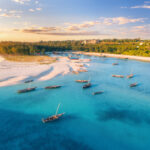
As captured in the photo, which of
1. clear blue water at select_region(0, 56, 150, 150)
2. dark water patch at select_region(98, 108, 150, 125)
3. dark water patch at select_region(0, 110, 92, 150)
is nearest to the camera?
dark water patch at select_region(0, 110, 92, 150)

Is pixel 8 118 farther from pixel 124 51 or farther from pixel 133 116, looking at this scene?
pixel 124 51

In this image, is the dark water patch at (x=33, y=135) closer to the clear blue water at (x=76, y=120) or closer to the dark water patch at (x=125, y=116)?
the clear blue water at (x=76, y=120)

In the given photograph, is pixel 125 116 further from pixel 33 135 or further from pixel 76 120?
pixel 33 135

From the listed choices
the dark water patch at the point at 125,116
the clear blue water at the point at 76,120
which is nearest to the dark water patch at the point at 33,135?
the clear blue water at the point at 76,120

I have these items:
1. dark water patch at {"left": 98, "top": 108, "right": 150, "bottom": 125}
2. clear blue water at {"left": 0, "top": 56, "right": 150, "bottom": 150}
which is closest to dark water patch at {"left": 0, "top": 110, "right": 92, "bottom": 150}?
clear blue water at {"left": 0, "top": 56, "right": 150, "bottom": 150}

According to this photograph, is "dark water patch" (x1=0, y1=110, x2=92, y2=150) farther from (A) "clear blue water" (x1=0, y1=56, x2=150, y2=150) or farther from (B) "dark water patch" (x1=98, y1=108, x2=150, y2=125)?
(B) "dark water patch" (x1=98, y1=108, x2=150, y2=125)

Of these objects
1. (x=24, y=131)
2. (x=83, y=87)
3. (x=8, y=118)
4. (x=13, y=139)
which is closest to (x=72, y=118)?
(x=24, y=131)

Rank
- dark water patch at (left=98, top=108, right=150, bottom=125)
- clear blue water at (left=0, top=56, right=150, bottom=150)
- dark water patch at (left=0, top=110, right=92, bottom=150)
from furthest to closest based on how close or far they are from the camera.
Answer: dark water patch at (left=98, top=108, right=150, bottom=125)
clear blue water at (left=0, top=56, right=150, bottom=150)
dark water patch at (left=0, top=110, right=92, bottom=150)
